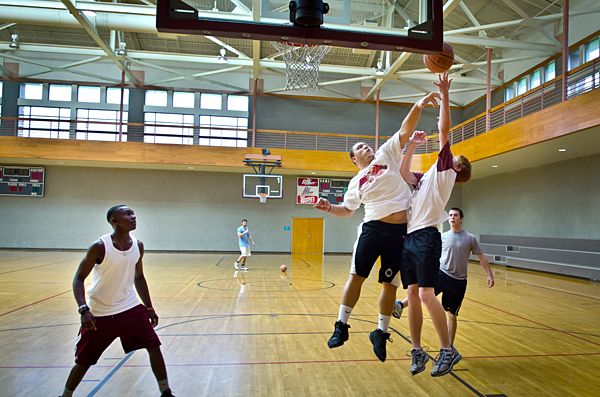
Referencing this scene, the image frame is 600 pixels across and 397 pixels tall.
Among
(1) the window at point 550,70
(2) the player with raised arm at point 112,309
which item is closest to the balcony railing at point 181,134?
(1) the window at point 550,70

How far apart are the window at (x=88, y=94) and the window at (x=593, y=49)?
1943 cm

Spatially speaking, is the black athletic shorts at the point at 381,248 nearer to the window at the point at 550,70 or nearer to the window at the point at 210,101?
the window at the point at 550,70

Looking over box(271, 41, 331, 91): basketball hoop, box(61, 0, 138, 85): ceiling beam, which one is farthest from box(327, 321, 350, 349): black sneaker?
box(61, 0, 138, 85): ceiling beam

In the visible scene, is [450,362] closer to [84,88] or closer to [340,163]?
[340,163]

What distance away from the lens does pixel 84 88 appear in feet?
61.2

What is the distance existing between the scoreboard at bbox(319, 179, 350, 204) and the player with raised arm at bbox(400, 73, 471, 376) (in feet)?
50.7

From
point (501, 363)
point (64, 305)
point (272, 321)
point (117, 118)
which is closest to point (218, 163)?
point (117, 118)

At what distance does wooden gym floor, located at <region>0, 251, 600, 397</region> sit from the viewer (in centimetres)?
351

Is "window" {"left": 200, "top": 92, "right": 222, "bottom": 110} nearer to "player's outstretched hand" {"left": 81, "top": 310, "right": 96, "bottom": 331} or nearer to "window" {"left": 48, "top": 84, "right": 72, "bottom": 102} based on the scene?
"window" {"left": 48, "top": 84, "right": 72, "bottom": 102}

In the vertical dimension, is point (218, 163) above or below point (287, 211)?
above

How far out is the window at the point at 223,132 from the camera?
18594 millimetres

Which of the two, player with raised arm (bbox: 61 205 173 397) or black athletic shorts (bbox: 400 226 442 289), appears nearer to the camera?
player with raised arm (bbox: 61 205 173 397)

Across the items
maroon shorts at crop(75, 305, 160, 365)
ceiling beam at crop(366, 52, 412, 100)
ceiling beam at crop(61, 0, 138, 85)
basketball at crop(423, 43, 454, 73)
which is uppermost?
ceiling beam at crop(61, 0, 138, 85)

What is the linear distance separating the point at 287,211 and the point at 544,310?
42.5ft
